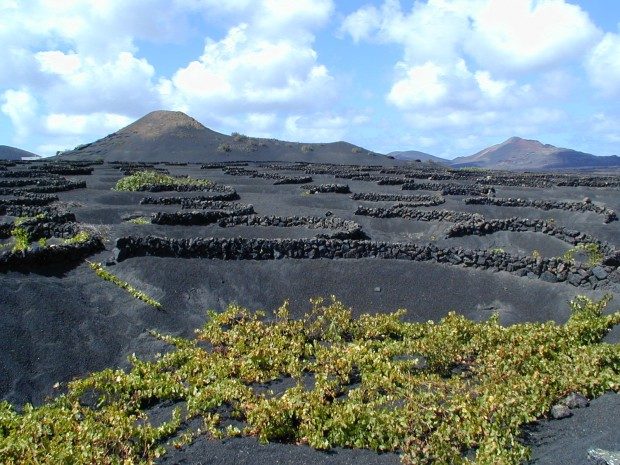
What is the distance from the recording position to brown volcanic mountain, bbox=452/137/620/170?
14862 cm

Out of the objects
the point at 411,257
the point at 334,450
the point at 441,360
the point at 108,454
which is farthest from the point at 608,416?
the point at 411,257

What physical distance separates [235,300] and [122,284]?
2.89 metres

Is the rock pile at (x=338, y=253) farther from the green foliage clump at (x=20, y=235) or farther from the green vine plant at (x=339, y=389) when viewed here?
the green foliage clump at (x=20, y=235)

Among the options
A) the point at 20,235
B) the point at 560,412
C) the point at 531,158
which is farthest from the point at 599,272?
the point at 531,158

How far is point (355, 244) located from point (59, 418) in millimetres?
10150

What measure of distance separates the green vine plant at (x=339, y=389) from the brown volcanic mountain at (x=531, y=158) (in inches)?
5290

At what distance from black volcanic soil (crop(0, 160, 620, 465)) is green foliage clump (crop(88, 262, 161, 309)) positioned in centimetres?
16

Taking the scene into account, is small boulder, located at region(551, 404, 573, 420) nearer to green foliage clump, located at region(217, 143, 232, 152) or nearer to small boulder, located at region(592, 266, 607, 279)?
small boulder, located at region(592, 266, 607, 279)

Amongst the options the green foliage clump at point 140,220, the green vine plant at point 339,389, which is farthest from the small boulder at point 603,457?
the green foliage clump at point 140,220

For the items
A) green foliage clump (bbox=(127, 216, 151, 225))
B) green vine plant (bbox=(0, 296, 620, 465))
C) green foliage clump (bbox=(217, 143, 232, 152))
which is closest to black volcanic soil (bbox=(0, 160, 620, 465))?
green vine plant (bbox=(0, 296, 620, 465))

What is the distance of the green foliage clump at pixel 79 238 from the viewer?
15.9 m

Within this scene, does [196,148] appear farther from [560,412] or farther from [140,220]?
[560,412]

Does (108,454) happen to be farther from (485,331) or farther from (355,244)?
(355,244)

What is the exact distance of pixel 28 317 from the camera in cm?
Result: 1167
